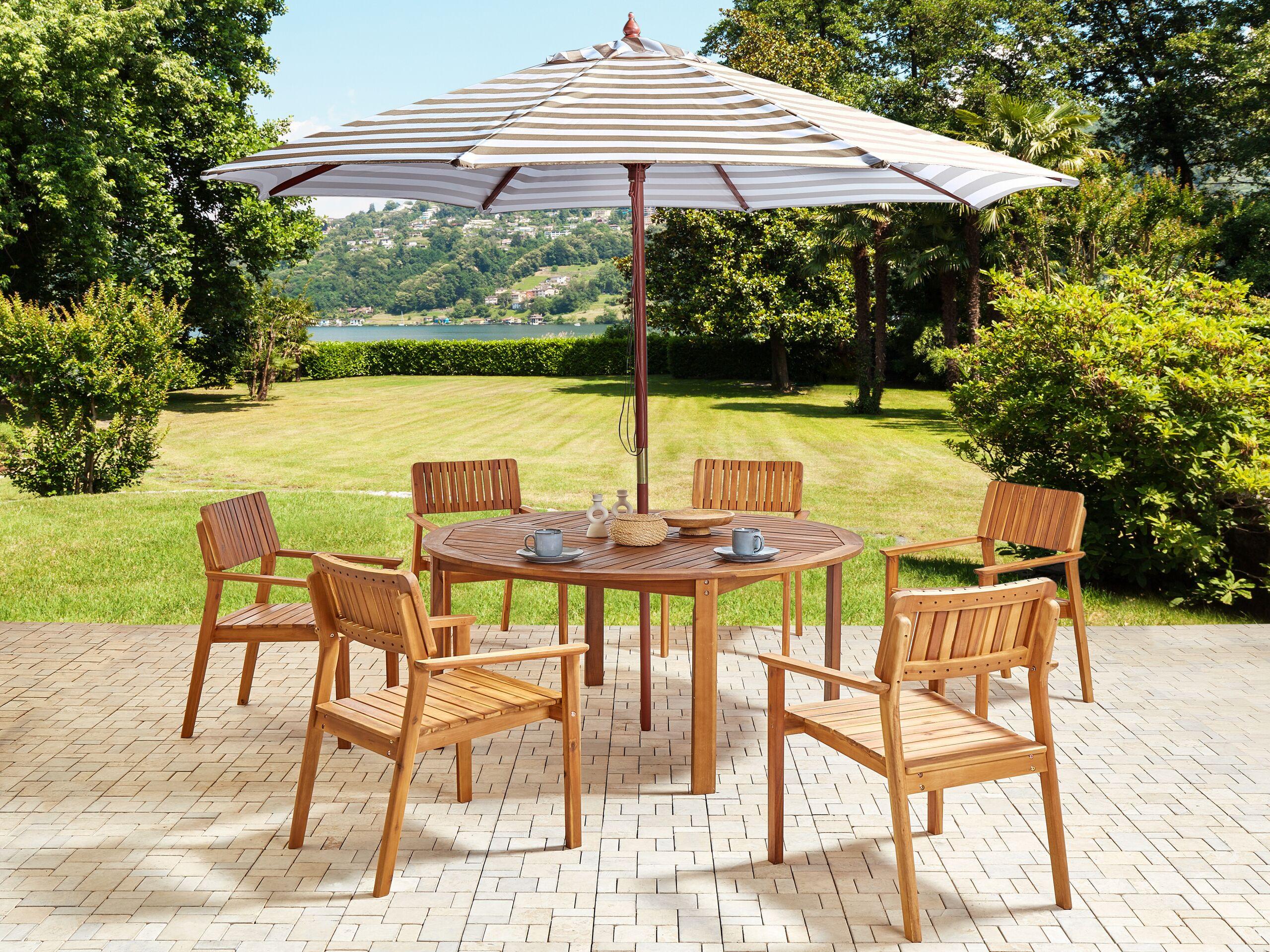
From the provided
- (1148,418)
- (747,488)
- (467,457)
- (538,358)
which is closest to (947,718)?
(747,488)

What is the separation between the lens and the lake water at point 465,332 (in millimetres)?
36250

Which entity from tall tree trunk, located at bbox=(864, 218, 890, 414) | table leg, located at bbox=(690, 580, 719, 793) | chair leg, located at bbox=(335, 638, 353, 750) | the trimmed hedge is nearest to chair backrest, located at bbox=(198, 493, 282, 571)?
chair leg, located at bbox=(335, 638, 353, 750)

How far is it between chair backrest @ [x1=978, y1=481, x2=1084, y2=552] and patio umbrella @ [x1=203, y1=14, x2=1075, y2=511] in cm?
135

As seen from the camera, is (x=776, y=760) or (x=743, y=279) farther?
(x=743, y=279)

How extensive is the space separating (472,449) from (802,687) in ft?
44.9

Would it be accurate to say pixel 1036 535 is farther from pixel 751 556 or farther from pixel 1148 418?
pixel 1148 418

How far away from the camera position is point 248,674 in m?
4.56

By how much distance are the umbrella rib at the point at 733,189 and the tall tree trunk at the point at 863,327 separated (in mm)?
18149

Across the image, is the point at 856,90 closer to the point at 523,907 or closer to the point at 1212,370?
the point at 1212,370

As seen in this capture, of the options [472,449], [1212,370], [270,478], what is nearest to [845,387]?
[472,449]

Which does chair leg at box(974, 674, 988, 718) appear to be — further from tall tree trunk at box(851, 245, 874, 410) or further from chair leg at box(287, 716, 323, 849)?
tall tree trunk at box(851, 245, 874, 410)

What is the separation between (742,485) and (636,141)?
2735 millimetres

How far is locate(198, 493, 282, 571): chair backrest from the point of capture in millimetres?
4008

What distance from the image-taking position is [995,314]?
2609cm
